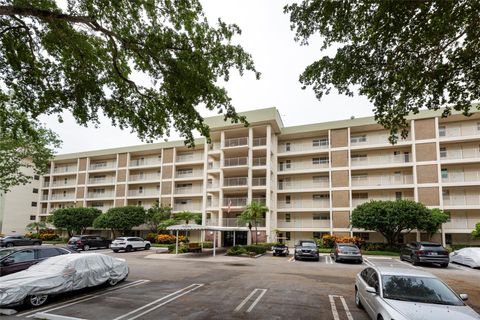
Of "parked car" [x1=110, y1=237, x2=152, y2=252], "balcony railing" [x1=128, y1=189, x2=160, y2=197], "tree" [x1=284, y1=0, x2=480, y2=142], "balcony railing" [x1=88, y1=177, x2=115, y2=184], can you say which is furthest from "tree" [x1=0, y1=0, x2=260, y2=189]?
"balcony railing" [x1=88, y1=177, x2=115, y2=184]

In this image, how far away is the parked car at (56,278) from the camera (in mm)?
8492

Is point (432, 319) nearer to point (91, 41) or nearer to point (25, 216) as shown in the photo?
point (91, 41)

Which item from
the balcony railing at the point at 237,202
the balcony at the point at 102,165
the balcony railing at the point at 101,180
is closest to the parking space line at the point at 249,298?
the balcony railing at the point at 237,202

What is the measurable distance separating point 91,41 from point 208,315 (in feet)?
33.5

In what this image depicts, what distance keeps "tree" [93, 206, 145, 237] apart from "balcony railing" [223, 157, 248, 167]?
14026mm

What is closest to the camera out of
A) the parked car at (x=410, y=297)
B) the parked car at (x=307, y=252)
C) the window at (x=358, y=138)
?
the parked car at (x=410, y=297)

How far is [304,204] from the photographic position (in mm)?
36469

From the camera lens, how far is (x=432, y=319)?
5.55 meters

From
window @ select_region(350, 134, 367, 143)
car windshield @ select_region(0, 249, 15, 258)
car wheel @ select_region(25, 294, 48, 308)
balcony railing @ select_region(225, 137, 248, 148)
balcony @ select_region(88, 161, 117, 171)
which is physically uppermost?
window @ select_region(350, 134, 367, 143)

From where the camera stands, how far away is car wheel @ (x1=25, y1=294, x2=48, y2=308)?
343 inches

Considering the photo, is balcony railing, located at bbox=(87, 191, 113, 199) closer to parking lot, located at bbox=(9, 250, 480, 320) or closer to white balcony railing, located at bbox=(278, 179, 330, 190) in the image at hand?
white balcony railing, located at bbox=(278, 179, 330, 190)

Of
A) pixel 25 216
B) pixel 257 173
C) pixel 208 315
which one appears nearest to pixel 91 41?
pixel 208 315

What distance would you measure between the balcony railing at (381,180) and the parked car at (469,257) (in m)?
11.2

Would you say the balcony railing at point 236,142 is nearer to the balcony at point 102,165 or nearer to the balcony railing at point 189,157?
the balcony railing at point 189,157
